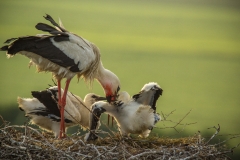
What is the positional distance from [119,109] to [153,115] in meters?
0.32

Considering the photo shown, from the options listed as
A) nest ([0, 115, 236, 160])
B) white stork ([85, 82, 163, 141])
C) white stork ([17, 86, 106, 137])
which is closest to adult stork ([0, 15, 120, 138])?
white stork ([17, 86, 106, 137])

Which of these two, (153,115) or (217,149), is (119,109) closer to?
(153,115)

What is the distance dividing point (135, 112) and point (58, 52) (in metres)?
0.85

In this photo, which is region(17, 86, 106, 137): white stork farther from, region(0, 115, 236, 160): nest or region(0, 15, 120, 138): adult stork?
region(0, 115, 236, 160): nest

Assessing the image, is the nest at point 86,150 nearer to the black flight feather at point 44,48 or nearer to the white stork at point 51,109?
the black flight feather at point 44,48

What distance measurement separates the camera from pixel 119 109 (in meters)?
4.75

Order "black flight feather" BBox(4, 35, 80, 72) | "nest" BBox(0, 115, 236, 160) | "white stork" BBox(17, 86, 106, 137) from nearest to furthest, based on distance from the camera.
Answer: "nest" BBox(0, 115, 236, 160) → "black flight feather" BBox(4, 35, 80, 72) → "white stork" BBox(17, 86, 106, 137)

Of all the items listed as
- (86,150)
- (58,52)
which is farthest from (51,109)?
(86,150)

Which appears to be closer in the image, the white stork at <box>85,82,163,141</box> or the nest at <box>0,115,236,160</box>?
the nest at <box>0,115,236,160</box>

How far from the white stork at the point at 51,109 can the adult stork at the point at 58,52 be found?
13cm

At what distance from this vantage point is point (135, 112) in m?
4.59

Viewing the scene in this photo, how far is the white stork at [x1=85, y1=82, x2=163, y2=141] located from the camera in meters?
4.56

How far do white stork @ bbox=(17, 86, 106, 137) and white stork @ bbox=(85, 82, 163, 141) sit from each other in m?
0.46

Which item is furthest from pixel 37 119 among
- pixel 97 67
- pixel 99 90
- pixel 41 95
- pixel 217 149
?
pixel 99 90
